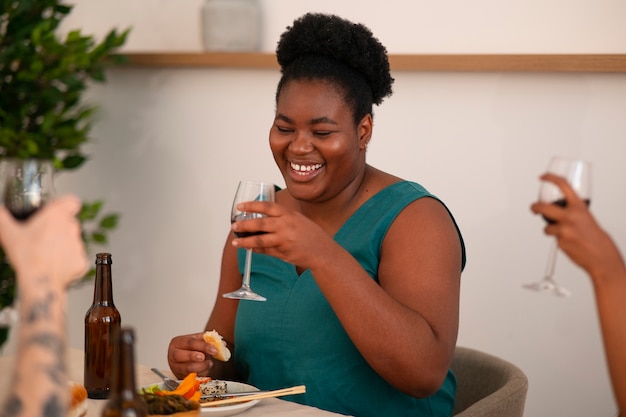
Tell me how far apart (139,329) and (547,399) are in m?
1.88

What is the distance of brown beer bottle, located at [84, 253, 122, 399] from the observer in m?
1.80

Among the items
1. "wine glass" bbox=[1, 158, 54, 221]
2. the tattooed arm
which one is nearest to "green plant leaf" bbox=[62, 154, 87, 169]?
"wine glass" bbox=[1, 158, 54, 221]

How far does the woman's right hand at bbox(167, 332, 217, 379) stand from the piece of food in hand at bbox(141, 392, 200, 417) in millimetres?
421

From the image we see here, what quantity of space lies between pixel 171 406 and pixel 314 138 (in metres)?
0.78

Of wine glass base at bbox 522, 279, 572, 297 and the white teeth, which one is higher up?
the white teeth

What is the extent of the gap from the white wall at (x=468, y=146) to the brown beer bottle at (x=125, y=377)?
6.63 feet

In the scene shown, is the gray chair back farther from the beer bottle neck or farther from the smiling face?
the beer bottle neck

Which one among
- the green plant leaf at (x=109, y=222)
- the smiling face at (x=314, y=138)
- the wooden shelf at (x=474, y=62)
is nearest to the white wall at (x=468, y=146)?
the wooden shelf at (x=474, y=62)

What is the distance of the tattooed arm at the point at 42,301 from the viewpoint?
97cm

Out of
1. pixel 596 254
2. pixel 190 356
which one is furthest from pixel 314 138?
pixel 596 254

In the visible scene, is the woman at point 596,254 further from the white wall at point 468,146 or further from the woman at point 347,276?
the white wall at point 468,146

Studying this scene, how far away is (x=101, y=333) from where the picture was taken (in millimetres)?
1826

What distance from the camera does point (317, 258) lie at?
1.71 m

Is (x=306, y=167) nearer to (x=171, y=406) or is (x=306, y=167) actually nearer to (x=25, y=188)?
(x=171, y=406)
